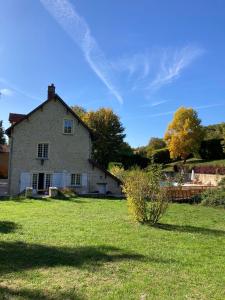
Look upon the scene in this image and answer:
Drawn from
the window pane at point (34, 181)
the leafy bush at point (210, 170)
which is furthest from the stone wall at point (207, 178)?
the window pane at point (34, 181)

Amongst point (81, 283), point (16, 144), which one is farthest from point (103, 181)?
point (81, 283)

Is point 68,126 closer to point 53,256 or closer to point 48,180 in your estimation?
point 48,180

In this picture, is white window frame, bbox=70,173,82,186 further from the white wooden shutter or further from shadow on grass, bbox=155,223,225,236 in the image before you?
shadow on grass, bbox=155,223,225,236

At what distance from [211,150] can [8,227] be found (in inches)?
2269

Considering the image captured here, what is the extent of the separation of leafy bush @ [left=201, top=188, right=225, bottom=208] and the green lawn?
13.8 meters

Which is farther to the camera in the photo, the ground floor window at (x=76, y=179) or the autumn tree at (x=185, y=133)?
the autumn tree at (x=185, y=133)

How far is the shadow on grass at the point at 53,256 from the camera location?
848 centimetres

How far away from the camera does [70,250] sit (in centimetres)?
1003

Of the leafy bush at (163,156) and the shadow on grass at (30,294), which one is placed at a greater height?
the leafy bush at (163,156)

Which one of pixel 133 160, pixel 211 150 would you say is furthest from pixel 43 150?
pixel 211 150

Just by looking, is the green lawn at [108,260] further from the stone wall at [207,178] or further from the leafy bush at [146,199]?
the stone wall at [207,178]

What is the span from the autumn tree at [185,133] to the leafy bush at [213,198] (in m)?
32.0

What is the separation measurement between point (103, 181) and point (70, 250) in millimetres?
25128

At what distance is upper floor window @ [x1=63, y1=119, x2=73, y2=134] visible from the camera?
34844mm
